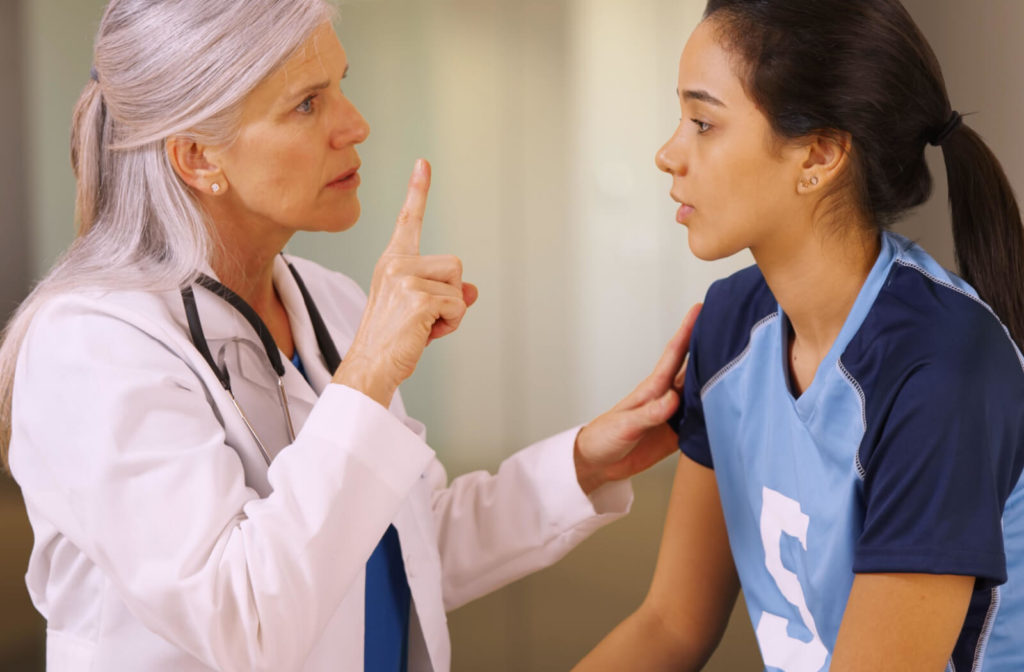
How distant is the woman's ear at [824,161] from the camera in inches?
43.4

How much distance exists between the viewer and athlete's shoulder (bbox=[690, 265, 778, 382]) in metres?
1.29

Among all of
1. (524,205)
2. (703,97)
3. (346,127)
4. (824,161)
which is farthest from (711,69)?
(524,205)

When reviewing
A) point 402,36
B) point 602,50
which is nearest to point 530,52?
point 602,50

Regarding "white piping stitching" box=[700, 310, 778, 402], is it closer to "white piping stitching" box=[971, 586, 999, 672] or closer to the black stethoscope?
"white piping stitching" box=[971, 586, 999, 672]

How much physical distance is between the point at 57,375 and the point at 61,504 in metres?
0.13

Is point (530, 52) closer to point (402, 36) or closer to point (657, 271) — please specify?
point (402, 36)

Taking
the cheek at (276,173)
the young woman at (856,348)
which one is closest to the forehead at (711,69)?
the young woman at (856,348)

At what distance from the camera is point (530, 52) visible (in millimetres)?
2246

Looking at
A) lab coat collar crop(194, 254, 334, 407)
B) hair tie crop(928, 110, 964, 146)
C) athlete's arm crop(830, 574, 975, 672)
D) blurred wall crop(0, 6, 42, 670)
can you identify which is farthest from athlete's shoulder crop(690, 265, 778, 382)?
blurred wall crop(0, 6, 42, 670)

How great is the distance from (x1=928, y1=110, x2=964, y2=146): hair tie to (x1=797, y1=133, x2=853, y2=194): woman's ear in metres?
0.10

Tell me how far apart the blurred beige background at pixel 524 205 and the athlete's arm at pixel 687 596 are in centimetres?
90

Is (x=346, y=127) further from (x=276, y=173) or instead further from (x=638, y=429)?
(x=638, y=429)

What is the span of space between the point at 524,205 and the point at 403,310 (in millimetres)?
1173

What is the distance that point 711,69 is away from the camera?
1130 millimetres
